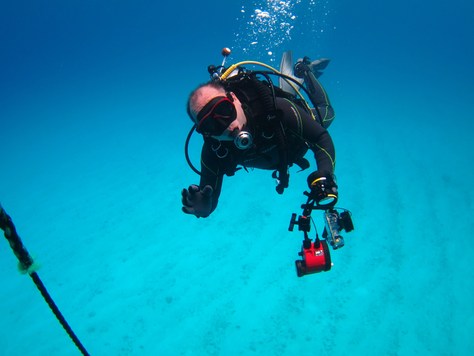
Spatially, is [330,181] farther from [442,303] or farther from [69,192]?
[69,192]

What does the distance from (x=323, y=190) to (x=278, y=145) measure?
70 cm

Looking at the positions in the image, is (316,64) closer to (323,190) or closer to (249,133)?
(249,133)

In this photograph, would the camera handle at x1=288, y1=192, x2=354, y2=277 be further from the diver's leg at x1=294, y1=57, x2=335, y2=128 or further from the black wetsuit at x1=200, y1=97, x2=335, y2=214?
the diver's leg at x1=294, y1=57, x2=335, y2=128

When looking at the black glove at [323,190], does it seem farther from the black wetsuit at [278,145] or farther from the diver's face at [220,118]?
the diver's face at [220,118]

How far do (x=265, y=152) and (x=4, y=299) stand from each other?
10.2 m

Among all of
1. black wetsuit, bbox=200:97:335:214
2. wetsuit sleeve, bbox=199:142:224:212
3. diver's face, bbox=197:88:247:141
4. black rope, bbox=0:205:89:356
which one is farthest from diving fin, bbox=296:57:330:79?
black rope, bbox=0:205:89:356

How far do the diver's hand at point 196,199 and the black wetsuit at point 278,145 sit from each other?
404 mm

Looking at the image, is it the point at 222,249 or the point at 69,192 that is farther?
the point at 69,192

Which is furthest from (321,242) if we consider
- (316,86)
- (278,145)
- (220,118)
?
(316,86)

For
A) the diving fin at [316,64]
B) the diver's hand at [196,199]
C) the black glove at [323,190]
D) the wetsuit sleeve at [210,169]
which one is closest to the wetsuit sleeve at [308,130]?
the black glove at [323,190]

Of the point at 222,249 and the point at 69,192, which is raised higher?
the point at 69,192

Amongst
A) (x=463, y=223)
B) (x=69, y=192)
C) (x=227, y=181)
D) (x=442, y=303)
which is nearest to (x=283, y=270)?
(x=442, y=303)

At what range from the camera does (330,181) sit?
277 cm

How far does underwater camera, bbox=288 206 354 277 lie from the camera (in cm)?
298
